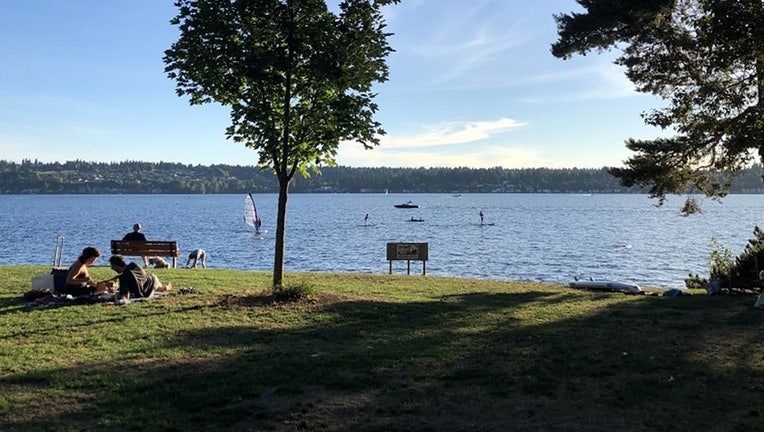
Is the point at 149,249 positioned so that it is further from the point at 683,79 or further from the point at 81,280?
the point at 683,79

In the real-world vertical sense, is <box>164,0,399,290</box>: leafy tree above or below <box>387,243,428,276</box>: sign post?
above

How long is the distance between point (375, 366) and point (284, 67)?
6.67 meters

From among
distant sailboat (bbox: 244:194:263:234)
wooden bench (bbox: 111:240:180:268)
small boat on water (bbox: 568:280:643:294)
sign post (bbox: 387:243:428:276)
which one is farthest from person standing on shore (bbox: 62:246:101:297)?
distant sailboat (bbox: 244:194:263:234)

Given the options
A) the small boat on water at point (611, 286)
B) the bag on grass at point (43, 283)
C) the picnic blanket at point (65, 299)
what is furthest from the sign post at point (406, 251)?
the bag on grass at point (43, 283)

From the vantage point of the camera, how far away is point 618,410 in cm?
616

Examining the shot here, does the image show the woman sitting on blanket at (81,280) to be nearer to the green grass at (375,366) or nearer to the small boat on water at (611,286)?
the green grass at (375,366)

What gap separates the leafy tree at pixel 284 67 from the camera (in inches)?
455

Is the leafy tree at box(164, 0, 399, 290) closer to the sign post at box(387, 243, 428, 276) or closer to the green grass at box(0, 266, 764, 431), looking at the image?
the green grass at box(0, 266, 764, 431)

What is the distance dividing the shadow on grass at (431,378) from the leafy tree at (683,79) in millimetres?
5299

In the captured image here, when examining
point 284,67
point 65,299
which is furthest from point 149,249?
point 284,67

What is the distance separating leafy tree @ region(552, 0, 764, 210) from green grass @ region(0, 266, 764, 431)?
15.7 feet

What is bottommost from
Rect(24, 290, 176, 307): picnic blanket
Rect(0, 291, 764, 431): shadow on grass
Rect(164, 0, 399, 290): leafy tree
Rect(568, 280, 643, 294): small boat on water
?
Rect(568, 280, 643, 294): small boat on water

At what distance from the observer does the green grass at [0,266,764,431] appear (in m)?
5.86

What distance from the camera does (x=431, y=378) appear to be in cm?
715
